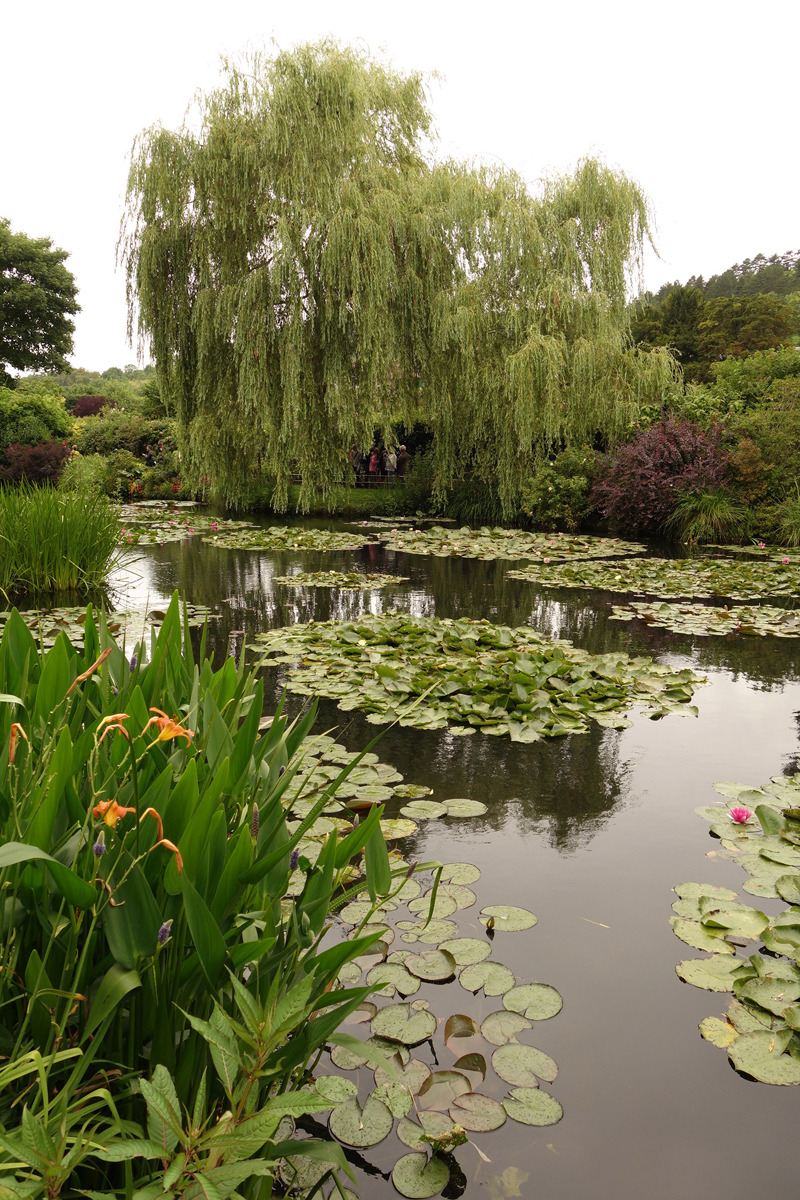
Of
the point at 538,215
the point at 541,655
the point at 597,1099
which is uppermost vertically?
the point at 538,215

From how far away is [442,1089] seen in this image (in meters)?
1.57

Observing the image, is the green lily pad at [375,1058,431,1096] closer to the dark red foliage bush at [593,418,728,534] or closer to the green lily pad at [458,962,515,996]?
the green lily pad at [458,962,515,996]

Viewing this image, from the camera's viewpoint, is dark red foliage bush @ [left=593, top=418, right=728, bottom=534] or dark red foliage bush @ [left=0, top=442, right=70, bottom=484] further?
dark red foliage bush @ [left=0, top=442, right=70, bottom=484]

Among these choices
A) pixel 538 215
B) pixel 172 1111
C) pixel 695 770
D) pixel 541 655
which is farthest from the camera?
pixel 538 215

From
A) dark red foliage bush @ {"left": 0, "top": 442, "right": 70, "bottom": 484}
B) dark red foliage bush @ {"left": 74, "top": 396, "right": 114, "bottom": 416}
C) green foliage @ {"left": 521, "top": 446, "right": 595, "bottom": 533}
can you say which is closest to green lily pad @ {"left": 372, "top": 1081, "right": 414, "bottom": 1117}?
green foliage @ {"left": 521, "top": 446, "right": 595, "bottom": 533}

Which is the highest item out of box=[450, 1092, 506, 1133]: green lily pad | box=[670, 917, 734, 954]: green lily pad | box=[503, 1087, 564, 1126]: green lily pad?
box=[670, 917, 734, 954]: green lily pad

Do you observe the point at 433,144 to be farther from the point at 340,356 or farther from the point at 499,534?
the point at 499,534

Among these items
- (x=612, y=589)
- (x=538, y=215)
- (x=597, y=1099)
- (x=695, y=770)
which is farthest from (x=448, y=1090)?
(x=538, y=215)

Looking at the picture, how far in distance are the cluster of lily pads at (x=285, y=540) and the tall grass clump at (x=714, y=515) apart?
5537mm

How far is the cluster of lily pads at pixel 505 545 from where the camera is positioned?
35.5 ft

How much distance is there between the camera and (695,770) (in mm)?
3385

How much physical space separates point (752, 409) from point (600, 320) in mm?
3594

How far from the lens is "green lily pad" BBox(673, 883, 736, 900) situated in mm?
2291

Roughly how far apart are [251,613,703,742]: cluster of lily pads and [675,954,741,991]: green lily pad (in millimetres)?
1710
